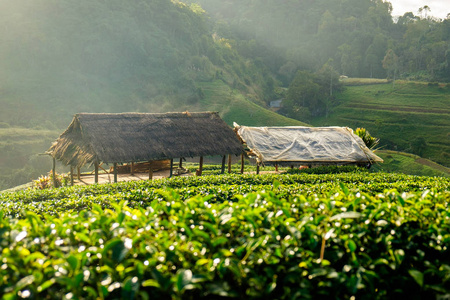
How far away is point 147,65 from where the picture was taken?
6562 cm

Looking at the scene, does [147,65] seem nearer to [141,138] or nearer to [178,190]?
[141,138]

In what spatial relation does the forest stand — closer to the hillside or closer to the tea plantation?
the hillside

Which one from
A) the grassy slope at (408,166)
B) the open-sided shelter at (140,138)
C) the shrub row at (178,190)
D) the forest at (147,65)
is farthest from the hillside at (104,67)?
the shrub row at (178,190)

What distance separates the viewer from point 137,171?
2456 centimetres

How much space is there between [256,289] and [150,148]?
56.6 feet

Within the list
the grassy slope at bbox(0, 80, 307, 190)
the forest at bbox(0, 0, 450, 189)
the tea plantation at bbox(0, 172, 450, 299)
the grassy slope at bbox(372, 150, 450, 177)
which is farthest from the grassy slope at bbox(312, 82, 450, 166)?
the tea plantation at bbox(0, 172, 450, 299)

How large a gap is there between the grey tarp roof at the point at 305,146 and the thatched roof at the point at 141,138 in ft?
3.84

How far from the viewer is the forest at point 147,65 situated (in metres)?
49.9

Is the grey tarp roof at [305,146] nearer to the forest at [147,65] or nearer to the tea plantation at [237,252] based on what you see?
the tea plantation at [237,252]

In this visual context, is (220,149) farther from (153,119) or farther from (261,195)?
(261,195)

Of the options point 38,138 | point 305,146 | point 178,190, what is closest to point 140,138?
point 305,146

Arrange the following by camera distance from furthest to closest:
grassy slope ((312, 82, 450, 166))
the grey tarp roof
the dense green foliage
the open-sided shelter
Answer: the dense green foliage < grassy slope ((312, 82, 450, 166)) < the grey tarp roof < the open-sided shelter

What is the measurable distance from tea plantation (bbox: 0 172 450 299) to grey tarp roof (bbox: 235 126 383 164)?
17675mm

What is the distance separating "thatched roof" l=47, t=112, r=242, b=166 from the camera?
18.9 meters
